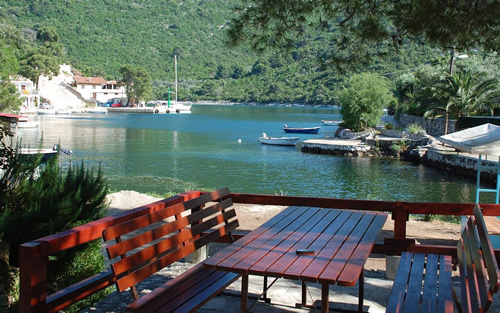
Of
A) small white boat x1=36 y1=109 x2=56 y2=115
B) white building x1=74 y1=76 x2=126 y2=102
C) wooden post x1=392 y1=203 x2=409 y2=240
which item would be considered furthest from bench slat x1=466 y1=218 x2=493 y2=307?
white building x1=74 y1=76 x2=126 y2=102

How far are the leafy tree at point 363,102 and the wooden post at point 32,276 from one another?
44106 millimetres

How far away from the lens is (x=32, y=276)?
2877 millimetres

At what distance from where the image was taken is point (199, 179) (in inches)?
1021

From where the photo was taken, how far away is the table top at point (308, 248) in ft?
9.68

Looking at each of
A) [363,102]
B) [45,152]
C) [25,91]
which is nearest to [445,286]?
[45,152]

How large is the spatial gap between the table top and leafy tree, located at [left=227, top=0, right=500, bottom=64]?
3392mm

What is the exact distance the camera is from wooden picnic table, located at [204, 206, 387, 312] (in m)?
2.95

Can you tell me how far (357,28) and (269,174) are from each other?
20550 millimetres

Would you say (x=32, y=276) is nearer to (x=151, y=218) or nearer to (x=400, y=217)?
(x=151, y=218)

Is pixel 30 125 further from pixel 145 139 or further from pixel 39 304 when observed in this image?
pixel 39 304

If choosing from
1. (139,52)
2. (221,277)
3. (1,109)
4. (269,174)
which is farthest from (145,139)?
(139,52)

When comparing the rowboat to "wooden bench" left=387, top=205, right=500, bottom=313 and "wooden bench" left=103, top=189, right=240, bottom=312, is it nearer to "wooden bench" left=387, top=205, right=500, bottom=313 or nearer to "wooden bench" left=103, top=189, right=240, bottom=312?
"wooden bench" left=387, top=205, right=500, bottom=313

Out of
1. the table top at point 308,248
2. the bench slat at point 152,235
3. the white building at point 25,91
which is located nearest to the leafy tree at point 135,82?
the white building at point 25,91

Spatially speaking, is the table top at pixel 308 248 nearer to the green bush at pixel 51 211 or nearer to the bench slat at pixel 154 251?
the bench slat at pixel 154 251
